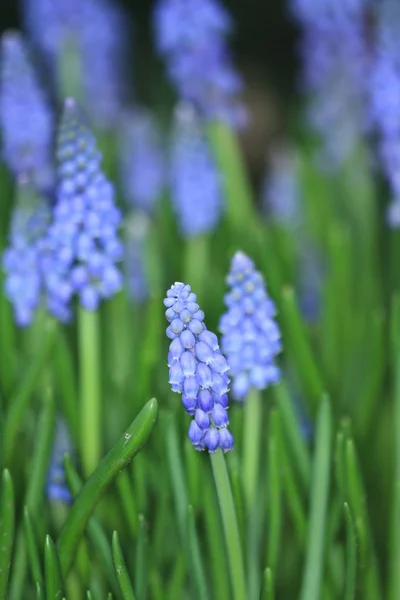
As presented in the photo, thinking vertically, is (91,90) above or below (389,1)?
above

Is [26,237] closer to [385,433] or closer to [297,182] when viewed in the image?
[385,433]

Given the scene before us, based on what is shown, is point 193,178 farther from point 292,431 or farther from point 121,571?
point 121,571

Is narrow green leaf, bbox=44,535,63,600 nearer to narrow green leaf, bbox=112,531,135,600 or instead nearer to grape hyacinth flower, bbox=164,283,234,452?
narrow green leaf, bbox=112,531,135,600

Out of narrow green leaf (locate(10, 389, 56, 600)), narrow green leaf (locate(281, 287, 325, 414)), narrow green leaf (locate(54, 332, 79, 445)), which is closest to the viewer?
narrow green leaf (locate(10, 389, 56, 600))

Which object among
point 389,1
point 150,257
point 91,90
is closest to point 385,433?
point 150,257

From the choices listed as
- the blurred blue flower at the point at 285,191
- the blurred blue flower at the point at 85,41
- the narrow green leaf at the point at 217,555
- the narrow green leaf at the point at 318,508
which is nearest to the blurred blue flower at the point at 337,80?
the blurred blue flower at the point at 285,191

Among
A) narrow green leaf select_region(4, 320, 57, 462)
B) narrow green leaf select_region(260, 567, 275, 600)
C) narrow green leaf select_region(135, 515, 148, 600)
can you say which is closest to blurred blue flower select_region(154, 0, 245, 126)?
narrow green leaf select_region(4, 320, 57, 462)
